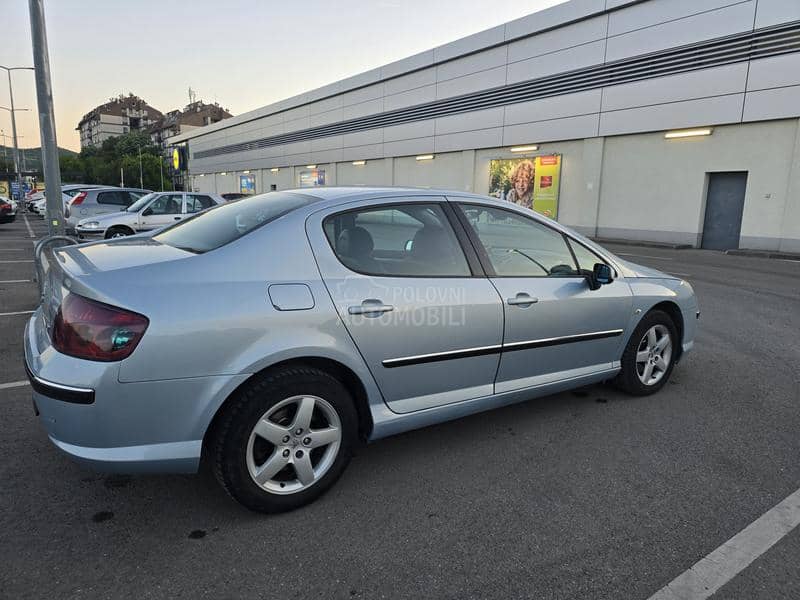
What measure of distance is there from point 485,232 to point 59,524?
270cm

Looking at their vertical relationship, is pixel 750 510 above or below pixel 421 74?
below

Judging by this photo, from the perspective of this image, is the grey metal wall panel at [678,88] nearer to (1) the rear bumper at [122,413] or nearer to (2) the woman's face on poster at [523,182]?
(2) the woman's face on poster at [523,182]

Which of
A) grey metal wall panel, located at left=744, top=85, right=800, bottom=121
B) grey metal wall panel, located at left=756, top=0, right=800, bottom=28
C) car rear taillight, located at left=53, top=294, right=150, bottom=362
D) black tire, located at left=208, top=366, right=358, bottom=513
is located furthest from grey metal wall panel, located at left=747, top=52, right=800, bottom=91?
car rear taillight, located at left=53, top=294, right=150, bottom=362

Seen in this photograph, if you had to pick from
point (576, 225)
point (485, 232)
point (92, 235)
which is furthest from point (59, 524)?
point (576, 225)

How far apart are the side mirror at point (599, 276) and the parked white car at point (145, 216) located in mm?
11017

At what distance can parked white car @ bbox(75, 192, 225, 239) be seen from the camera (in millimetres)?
12688

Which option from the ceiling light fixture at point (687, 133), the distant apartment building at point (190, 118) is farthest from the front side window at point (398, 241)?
the distant apartment building at point (190, 118)

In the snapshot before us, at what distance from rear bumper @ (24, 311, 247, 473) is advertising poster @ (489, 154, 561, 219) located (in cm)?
2116

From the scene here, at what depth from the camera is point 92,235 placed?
41.8 ft

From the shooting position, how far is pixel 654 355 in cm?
419

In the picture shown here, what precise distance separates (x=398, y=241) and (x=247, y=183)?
176 ft

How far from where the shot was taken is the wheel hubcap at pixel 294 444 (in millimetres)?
2475

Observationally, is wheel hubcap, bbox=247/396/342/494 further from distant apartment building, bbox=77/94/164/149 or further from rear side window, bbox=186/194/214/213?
distant apartment building, bbox=77/94/164/149

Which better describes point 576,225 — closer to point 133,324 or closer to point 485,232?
point 485,232
